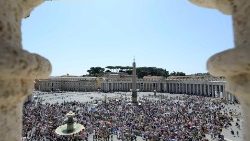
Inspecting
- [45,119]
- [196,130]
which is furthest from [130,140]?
[45,119]

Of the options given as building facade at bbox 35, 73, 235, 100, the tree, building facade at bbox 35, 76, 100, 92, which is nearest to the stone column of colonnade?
building facade at bbox 35, 73, 235, 100

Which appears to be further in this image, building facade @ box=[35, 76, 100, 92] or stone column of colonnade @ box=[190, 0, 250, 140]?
building facade @ box=[35, 76, 100, 92]

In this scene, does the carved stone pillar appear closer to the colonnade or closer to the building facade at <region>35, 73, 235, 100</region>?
the colonnade

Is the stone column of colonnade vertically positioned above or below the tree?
below

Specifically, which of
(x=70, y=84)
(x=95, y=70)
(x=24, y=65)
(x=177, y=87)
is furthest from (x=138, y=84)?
(x=24, y=65)

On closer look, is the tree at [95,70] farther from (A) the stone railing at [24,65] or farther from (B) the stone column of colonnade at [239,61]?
(B) the stone column of colonnade at [239,61]

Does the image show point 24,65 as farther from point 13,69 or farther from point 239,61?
point 239,61

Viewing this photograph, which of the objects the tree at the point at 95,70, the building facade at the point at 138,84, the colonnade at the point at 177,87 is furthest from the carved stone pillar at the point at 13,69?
the tree at the point at 95,70

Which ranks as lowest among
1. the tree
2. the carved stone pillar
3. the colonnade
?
the colonnade
